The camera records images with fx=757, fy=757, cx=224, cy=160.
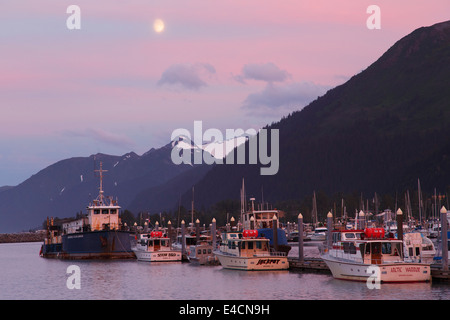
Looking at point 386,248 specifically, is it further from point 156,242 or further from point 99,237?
point 99,237

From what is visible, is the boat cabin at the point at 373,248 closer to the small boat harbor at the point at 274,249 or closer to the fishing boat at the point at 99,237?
the small boat harbor at the point at 274,249

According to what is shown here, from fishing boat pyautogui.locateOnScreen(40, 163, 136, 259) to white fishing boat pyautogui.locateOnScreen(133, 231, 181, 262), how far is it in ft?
21.2

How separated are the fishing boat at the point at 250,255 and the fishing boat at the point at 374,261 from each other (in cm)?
1317

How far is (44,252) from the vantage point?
15100 cm

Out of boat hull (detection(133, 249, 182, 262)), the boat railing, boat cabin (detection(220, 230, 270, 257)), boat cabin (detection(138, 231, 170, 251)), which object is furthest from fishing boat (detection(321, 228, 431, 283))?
boat cabin (detection(138, 231, 170, 251))

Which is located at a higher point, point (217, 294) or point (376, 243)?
point (376, 243)

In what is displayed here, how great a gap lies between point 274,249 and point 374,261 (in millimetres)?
25489

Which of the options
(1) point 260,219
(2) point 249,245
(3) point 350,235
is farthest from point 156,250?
(3) point 350,235

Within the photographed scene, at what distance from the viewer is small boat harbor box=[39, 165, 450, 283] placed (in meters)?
66.1

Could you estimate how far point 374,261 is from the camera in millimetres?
66812

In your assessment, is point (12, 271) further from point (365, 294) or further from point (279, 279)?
point (365, 294)

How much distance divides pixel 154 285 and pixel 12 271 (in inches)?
1562
